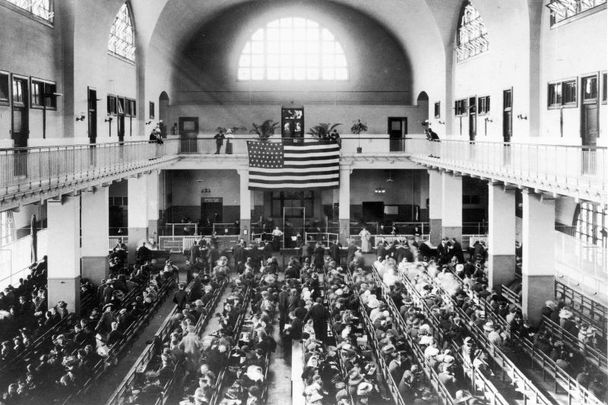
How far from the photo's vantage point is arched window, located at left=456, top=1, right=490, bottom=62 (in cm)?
2719

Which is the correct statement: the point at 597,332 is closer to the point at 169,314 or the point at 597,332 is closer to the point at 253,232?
the point at 169,314

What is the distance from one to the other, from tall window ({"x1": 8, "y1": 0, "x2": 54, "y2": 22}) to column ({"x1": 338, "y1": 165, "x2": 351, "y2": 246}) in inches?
603

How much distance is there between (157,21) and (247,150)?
7.13 metres

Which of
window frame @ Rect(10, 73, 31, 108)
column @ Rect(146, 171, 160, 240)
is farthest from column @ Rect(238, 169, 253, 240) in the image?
window frame @ Rect(10, 73, 31, 108)

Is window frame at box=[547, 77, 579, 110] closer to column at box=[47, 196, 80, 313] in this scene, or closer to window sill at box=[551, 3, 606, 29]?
window sill at box=[551, 3, 606, 29]

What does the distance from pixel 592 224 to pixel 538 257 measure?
4.59m

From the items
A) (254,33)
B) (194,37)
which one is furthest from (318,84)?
(194,37)

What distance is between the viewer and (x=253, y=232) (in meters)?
34.2

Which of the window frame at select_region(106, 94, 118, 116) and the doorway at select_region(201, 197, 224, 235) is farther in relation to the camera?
the doorway at select_region(201, 197, 224, 235)

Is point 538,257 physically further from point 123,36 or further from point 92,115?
point 123,36

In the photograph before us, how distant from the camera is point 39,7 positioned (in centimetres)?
2034

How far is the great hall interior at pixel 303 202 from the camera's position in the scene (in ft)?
46.1

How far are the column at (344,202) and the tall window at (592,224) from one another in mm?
10914

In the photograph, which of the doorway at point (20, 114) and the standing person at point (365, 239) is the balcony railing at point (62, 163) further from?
the standing person at point (365, 239)
